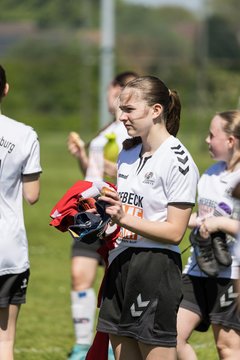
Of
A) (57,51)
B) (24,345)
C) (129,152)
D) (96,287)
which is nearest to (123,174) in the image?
(129,152)

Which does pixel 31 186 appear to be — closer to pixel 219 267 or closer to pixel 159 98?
pixel 159 98

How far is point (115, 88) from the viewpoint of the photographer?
765cm

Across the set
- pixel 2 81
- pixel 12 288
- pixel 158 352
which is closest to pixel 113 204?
pixel 158 352

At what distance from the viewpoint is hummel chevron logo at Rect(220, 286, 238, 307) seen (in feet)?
19.2

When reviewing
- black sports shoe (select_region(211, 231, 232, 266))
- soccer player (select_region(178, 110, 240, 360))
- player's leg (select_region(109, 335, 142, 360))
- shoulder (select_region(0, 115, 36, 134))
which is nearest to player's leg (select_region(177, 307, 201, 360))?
soccer player (select_region(178, 110, 240, 360))

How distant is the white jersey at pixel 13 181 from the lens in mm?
5457

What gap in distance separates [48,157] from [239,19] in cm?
803

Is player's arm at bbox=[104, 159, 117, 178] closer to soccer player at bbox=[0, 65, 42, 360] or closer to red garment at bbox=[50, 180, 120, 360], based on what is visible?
soccer player at bbox=[0, 65, 42, 360]

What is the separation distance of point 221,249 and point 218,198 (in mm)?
337

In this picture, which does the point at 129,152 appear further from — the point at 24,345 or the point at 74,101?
the point at 74,101

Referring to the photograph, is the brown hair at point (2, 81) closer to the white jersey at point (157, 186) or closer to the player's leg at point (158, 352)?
the white jersey at point (157, 186)

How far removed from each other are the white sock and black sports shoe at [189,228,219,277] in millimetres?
1981

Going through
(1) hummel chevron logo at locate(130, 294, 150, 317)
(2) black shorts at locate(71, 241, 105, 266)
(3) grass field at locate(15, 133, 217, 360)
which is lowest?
(3) grass field at locate(15, 133, 217, 360)

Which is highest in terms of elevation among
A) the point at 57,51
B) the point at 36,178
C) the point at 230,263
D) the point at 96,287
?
the point at 36,178
